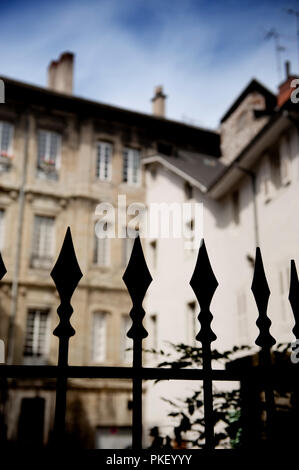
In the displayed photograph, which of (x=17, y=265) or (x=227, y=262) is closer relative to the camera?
(x=227, y=262)

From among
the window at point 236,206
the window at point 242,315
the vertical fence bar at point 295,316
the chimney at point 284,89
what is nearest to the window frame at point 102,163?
the window at point 236,206

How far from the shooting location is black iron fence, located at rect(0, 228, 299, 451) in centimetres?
177

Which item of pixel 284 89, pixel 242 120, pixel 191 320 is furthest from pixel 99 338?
pixel 284 89

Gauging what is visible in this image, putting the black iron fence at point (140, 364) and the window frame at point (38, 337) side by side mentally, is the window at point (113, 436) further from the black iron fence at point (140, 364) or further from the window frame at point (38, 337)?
the black iron fence at point (140, 364)

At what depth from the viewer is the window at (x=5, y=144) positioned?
69.8 ft

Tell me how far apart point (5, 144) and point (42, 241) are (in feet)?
14.0

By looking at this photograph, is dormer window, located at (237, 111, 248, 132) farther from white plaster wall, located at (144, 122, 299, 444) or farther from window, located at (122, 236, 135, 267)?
window, located at (122, 236, 135, 267)

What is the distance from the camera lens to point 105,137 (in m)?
23.4

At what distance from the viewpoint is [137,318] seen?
2.01 meters

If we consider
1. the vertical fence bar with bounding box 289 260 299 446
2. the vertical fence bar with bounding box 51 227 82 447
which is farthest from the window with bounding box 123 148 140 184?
the vertical fence bar with bounding box 51 227 82 447

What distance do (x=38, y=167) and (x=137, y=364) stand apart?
819 inches

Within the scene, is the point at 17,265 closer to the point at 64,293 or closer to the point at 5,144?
the point at 5,144

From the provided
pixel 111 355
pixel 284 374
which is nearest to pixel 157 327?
pixel 111 355
